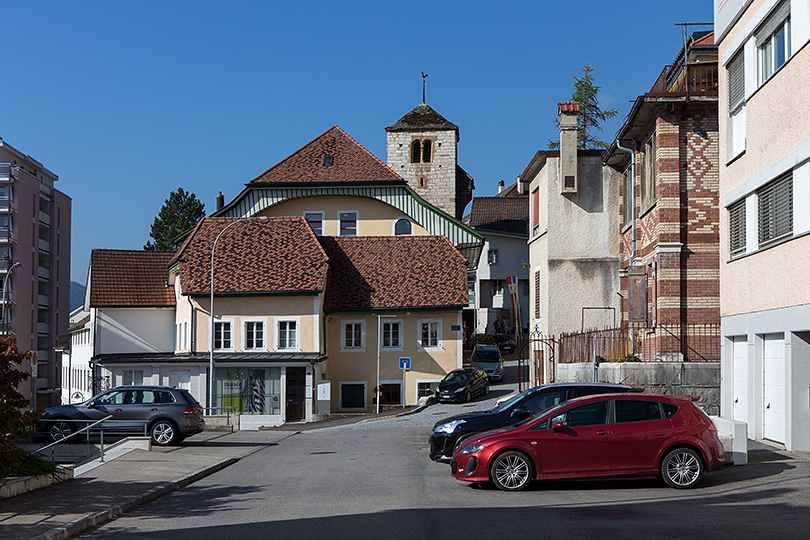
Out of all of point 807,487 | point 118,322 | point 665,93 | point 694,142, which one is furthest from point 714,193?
point 118,322

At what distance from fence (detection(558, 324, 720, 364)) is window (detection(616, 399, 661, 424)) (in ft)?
36.9

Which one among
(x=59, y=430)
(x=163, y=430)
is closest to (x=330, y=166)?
(x=163, y=430)

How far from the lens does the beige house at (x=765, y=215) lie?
56.4ft

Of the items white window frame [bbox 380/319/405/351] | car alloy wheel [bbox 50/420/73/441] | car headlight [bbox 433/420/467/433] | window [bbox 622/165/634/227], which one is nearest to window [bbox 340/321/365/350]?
white window frame [bbox 380/319/405/351]

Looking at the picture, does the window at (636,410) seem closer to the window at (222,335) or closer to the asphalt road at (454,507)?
the asphalt road at (454,507)

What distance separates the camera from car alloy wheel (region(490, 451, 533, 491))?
45.8ft

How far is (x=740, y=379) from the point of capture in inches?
819

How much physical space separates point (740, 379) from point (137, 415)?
1530 cm

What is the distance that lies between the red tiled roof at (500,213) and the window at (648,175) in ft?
158

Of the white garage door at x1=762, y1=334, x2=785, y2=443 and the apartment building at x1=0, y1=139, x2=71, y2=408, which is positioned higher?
the apartment building at x1=0, y1=139, x2=71, y2=408

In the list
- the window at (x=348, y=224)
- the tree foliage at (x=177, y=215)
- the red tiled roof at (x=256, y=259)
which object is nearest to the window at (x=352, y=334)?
the red tiled roof at (x=256, y=259)

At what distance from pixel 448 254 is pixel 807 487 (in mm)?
35915

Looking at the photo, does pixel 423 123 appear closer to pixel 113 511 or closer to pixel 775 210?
pixel 775 210

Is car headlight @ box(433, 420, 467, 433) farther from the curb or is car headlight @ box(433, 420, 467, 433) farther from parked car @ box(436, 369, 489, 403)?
parked car @ box(436, 369, 489, 403)
